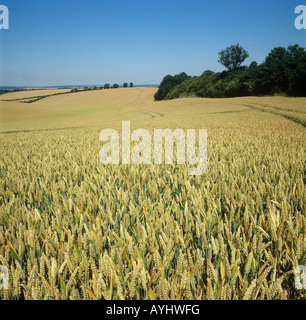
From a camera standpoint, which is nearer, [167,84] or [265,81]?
[265,81]

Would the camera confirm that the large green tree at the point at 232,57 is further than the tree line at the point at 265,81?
Yes

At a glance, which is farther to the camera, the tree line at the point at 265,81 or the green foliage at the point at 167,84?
the green foliage at the point at 167,84

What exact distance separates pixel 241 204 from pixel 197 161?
5.90 ft

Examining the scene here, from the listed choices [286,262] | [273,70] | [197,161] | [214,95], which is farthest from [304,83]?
[286,262]

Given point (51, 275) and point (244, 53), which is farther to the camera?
point (244, 53)

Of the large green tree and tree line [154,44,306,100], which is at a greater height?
the large green tree

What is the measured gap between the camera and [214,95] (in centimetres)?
4428

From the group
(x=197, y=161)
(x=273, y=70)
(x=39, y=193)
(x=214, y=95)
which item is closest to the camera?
(x=39, y=193)

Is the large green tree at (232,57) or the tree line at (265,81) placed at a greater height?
the large green tree at (232,57)

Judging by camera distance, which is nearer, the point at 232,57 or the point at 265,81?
the point at 265,81

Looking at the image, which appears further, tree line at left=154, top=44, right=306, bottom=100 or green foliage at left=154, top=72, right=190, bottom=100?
green foliage at left=154, top=72, right=190, bottom=100

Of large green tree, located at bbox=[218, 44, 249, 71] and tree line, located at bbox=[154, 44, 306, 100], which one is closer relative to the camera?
tree line, located at bbox=[154, 44, 306, 100]

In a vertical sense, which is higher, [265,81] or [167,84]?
[167,84]
